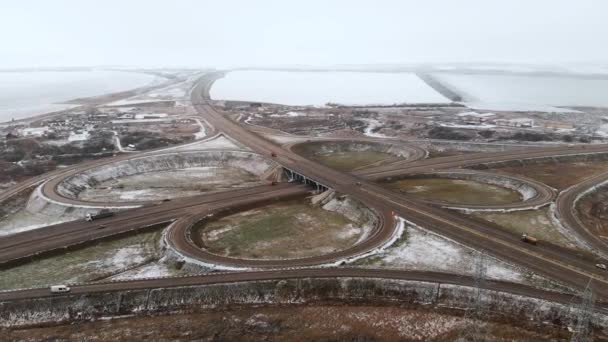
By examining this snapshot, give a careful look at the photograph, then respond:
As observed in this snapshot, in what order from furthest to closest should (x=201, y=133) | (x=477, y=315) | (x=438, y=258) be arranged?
(x=201, y=133) → (x=438, y=258) → (x=477, y=315)

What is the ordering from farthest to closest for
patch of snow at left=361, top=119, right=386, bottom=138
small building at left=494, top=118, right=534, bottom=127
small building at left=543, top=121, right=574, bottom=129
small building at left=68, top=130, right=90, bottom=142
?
1. small building at left=494, top=118, right=534, bottom=127
2. small building at left=543, top=121, right=574, bottom=129
3. patch of snow at left=361, top=119, right=386, bottom=138
4. small building at left=68, top=130, right=90, bottom=142

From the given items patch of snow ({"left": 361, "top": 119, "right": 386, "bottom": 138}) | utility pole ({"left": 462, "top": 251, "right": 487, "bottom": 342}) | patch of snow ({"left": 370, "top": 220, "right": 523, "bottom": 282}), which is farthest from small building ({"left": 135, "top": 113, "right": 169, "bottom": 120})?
utility pole ({"left": 462, "top": 251, "right": 487, "bottom": 342})

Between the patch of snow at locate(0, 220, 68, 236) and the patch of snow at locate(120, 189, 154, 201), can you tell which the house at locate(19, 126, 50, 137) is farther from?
the patch of snow at locate(0, 220, 68, 236)

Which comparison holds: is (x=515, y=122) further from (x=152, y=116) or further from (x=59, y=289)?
(x=59, y=289)

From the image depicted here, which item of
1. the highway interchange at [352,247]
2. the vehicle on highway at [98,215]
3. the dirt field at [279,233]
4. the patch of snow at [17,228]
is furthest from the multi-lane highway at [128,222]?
the dirt field at [279,233]

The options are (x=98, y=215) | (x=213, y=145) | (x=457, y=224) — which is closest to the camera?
(x=457, y=224)

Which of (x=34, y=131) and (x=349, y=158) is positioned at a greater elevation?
(x=34, y=131)

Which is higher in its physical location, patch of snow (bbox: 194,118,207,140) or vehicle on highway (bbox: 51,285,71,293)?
patch of snow (bbox: 194,118,207,140)

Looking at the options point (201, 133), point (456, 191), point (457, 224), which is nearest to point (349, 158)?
point (456, 191)
